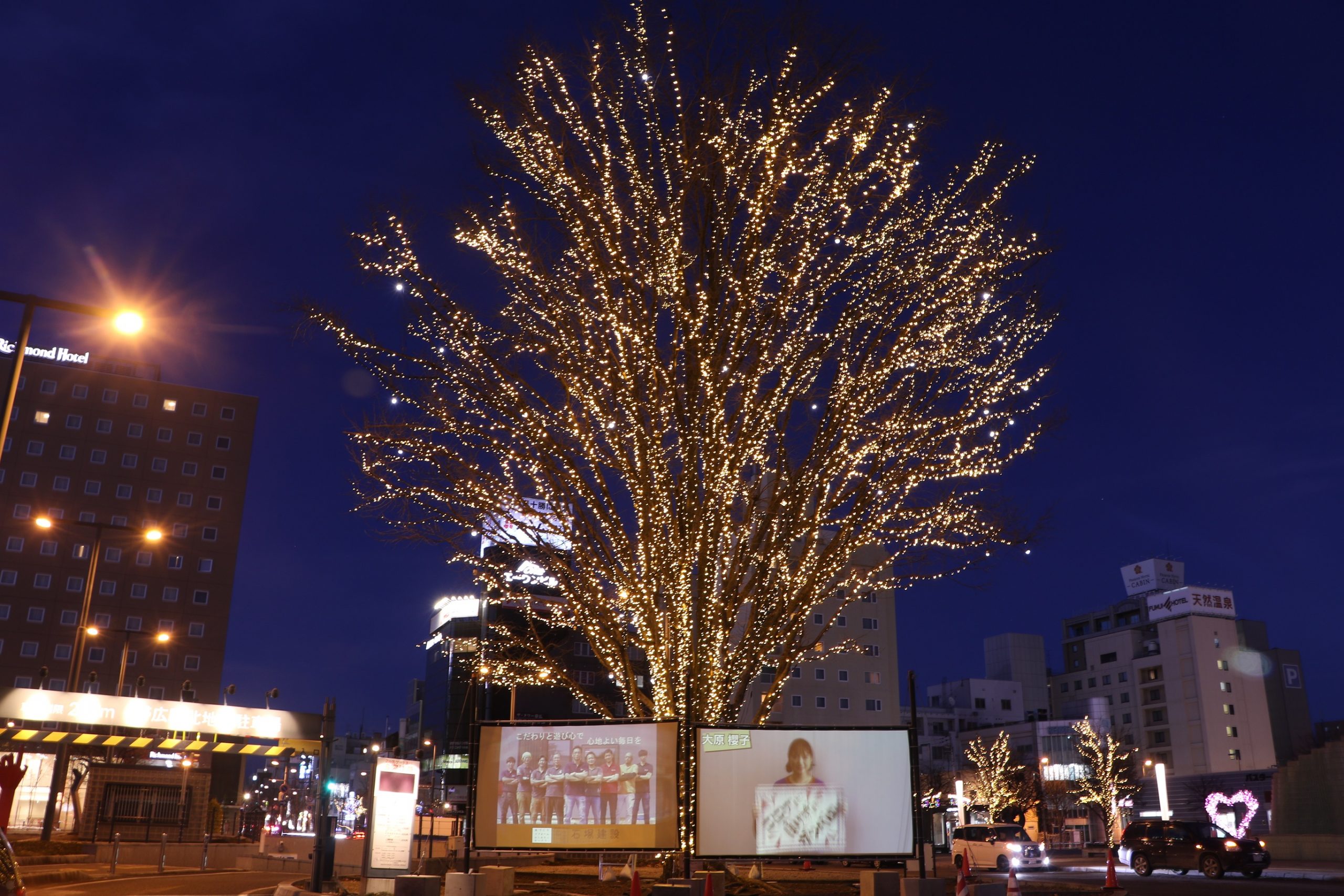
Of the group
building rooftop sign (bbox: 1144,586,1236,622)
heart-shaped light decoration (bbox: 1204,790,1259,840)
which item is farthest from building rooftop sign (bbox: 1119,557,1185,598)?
heart-shaped light decoration (bbox: 1204,790,1259,840)

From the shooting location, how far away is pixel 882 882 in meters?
13.3

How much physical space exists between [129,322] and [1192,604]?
99.9 meters

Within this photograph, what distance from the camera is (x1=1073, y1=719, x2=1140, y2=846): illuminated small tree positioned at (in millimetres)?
73062

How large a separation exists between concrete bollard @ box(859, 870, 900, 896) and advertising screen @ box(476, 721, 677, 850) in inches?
112

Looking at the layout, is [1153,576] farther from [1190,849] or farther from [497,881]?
[497,881]

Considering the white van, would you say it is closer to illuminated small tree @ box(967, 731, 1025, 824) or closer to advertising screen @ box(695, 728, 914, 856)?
advertising screen @ box(695, 728, 914, 856)

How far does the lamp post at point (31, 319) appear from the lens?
1446 centimetres

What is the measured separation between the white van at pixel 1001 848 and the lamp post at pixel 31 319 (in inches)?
974

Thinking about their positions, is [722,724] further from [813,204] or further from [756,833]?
[813,204]

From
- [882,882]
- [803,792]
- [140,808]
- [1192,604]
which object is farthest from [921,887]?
[1192,604]

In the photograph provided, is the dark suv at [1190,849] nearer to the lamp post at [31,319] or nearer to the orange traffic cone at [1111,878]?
the orange traffic cone at [1111,878]

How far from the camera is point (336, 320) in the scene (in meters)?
17.1

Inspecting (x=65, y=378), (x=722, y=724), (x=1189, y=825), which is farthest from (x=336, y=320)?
(x=65, y=378)

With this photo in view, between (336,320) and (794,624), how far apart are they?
875 cm
